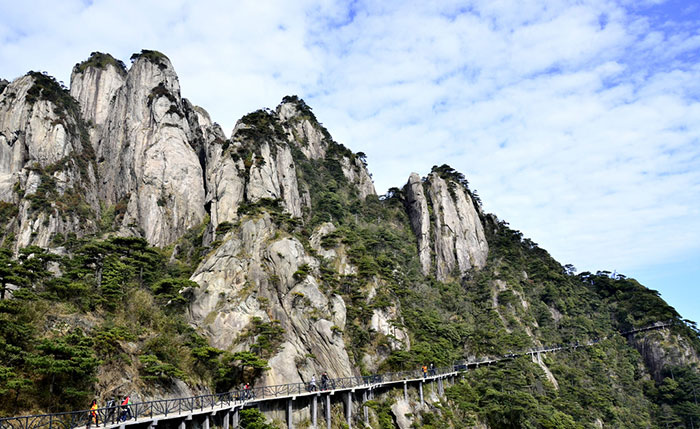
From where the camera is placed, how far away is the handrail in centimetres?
1858

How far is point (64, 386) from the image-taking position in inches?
867

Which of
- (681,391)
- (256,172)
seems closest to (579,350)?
(681,391)

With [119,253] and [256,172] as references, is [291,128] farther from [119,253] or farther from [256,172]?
[119,253]

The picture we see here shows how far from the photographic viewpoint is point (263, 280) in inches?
1800

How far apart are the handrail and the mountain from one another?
1515 millimetres

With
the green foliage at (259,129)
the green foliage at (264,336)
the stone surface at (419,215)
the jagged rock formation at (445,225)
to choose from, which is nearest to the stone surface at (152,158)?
the green foliage at (259,129)

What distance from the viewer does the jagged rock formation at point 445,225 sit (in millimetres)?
99562

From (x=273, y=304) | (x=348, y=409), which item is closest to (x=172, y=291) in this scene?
(x=273, y=304)

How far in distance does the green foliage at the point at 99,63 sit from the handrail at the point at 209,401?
99.3 metres

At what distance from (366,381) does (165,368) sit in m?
21.9

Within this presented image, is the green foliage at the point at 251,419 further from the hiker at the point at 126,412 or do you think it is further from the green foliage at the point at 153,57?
the green foliage at the point at 153,57

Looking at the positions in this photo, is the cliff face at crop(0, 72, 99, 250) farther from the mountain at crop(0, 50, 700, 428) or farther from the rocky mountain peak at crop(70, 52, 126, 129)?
the rocky mountain peak at crop(70, 52, 126, 129)

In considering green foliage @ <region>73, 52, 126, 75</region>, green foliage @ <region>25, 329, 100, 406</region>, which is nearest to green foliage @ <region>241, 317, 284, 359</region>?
green foliage @ <region>25, 329, 100, 406</region>

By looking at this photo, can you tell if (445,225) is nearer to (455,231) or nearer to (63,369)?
(455,231)
